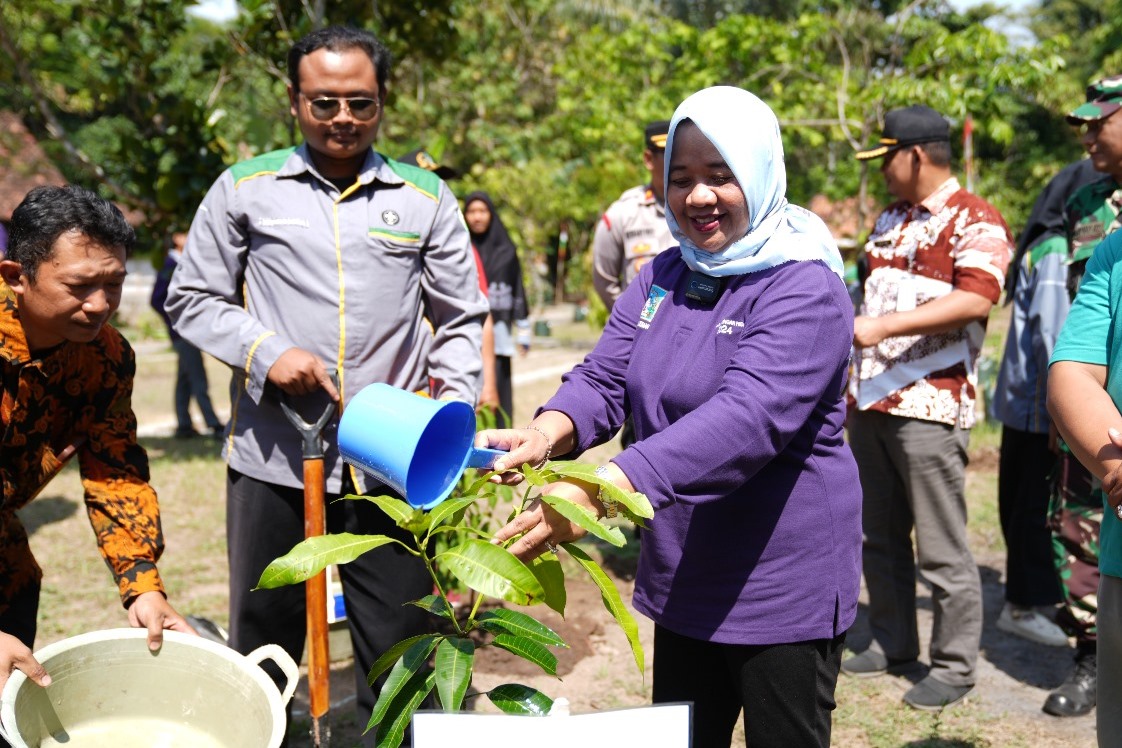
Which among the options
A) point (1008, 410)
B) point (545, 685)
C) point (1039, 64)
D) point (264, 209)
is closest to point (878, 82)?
point (1039, 64)

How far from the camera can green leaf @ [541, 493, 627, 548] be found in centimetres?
160

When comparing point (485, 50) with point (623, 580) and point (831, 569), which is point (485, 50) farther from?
point (831, 569)

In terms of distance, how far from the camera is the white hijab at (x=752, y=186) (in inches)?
76.2

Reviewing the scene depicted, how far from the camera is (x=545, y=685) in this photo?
4.13 m

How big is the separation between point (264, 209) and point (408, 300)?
0.46 m

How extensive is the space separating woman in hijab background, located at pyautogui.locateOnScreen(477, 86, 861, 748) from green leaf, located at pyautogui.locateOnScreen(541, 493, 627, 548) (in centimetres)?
18

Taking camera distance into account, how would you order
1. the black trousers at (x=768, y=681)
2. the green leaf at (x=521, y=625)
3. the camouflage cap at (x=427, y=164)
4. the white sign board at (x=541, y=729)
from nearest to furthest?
the white sign board at (x=541, y=729) → the green leaf at (x=521, y=625) → the black trousers at (x=768, y=681) → the camouflage cap at (x=427, y=164)

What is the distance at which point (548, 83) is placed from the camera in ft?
71.4

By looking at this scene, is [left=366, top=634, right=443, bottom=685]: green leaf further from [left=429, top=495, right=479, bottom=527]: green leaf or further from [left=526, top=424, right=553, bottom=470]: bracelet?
[left=526, top=424, right=553, bottom=470]: bracelet

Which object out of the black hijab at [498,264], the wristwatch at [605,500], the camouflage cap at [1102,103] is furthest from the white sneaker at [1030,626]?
the black hijab at [498,264]

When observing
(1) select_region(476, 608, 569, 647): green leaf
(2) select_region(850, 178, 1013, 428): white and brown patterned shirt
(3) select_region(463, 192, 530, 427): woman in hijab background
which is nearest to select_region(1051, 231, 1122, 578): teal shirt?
(1) select_region(476, 608, 569, 647): green leaf

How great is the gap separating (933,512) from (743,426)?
2.34 m

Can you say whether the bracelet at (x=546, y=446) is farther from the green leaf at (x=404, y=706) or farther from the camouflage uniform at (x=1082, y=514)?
the camouflage uniform at (x=1082, y=514)

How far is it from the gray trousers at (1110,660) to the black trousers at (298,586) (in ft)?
5.57
